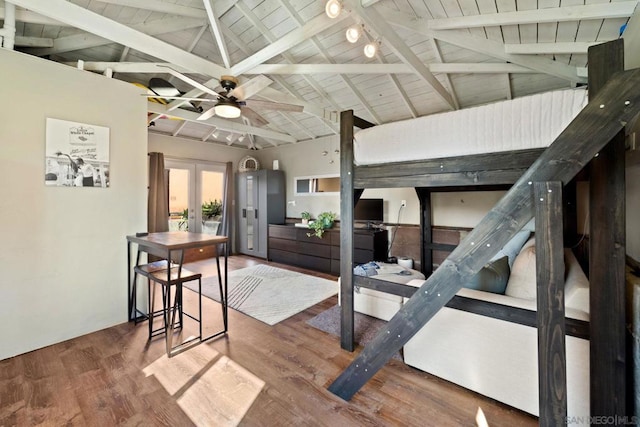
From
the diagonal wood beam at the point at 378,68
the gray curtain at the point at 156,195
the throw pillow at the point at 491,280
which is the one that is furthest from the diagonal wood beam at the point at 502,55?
the gray curtain at the point at 156,195

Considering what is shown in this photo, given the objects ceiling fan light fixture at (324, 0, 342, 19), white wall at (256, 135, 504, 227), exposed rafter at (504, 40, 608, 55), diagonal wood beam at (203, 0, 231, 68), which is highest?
diagonal wood beam at (203, 0, 231, 68)

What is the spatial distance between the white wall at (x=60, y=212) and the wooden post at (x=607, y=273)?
3756mm

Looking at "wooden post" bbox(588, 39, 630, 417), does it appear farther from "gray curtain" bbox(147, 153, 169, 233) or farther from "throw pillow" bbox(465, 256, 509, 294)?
"gray curtain" bbox(147, 153, 169, 233)

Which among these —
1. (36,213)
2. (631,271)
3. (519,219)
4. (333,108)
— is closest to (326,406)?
(519,219)

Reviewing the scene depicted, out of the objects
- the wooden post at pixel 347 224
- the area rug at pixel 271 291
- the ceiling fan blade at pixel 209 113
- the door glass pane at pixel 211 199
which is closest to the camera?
the wooden post at pixel 347 224

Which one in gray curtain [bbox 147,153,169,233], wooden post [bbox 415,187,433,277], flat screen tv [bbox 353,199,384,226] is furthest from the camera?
gray curtain [bbox 147,153,169,233]

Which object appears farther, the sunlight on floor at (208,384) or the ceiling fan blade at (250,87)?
the ceiling fan blade at (250,87)

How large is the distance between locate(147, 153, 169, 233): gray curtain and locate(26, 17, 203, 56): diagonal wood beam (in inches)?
93.7

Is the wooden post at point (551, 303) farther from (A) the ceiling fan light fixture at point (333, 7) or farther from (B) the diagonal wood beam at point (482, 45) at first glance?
(B) the diagonal wood beam at point (482, 45)

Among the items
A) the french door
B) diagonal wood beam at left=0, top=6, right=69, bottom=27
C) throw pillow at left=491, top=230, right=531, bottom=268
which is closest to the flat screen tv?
throw pillow at left=491, top=230, right=531, bottom=268

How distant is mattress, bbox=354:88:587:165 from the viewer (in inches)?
54.2

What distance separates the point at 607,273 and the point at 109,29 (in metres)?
3.85

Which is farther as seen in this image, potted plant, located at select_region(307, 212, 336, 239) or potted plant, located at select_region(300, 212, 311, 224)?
potted plant, located at select_region(300, 212, 311, 224)

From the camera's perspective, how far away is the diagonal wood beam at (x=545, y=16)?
2.11 metres
